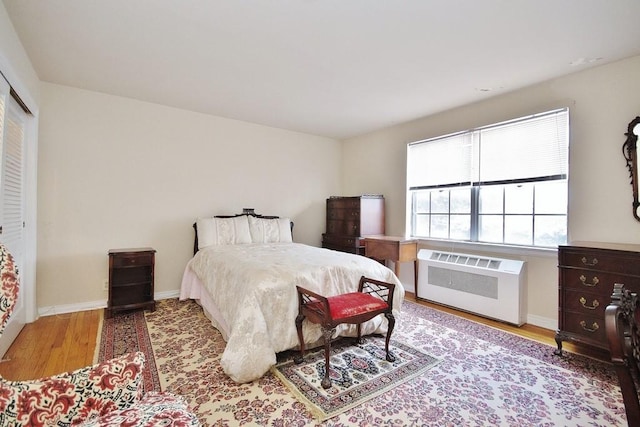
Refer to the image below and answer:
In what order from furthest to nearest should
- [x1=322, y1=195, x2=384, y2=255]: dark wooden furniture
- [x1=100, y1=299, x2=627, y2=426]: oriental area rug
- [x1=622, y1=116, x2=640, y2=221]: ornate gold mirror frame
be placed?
[x1=322, y1=195, x2=384, y2=255]: dark wooden furniture < [x1=622, y1=116, x2=640, y2=221]: ornate gold mirror frame < [x1=100, y1=299, x2=627, y2=426]: oriental area rug

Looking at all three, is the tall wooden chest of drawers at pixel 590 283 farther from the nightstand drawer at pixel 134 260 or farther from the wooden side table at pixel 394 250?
the nightstand drawer at pixel 134 260

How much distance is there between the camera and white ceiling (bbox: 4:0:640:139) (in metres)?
1.98

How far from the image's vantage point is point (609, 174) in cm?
266

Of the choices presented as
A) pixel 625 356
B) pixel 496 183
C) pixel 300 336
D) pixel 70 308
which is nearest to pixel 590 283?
pixel 496 183

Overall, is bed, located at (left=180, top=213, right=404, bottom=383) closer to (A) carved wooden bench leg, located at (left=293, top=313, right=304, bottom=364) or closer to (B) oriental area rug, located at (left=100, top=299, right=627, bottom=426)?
(A) carved wooden bench leg, located at (left=293, top=313, right=304, bottom=364)

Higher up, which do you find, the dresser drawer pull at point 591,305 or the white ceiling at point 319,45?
the white ceiling at point 319,45

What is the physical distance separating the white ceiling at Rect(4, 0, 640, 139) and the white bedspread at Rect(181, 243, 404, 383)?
1.81m

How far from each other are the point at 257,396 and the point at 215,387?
305mm

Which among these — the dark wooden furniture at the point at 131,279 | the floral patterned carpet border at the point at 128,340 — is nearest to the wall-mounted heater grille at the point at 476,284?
the floral patterned carpet border at the point at 128,340

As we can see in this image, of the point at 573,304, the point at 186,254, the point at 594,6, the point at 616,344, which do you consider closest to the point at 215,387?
the point at 616,344

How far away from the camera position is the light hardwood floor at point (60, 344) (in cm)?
215

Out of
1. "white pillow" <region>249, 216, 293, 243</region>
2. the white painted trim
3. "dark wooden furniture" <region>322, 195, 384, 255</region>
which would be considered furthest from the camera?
"dark wooden furniture" <region>322, 195, 384, 255</region>

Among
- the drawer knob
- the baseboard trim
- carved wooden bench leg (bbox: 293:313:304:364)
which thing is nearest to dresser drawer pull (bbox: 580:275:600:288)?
the drawer knob

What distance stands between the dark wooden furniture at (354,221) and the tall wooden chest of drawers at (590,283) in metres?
2.42
